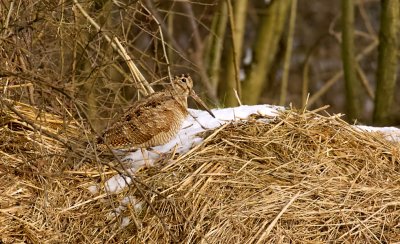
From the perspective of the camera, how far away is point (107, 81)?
699cm

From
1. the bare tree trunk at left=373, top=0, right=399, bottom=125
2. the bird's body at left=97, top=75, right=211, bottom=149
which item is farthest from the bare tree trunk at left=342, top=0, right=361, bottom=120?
the bird's body at left=97, top=75, right=211, bottom=149

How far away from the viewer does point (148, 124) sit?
5.97 meters

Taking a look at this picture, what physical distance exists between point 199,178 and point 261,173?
1.28 feet

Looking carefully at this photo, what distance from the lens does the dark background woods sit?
602 cm

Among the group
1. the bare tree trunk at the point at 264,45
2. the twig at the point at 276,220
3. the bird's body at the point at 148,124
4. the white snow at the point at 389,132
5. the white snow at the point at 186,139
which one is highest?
the bird's body at the point at 148,124

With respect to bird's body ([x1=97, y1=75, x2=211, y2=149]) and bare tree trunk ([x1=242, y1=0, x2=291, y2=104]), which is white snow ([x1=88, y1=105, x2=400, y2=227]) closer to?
bird's body ([x1=97, y1=75, x2=211, y2=149])

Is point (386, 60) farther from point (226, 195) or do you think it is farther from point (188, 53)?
point (226, 195)

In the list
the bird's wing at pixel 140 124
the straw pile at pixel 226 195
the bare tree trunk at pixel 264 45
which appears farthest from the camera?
the bare tree trunk at pixel 264 45

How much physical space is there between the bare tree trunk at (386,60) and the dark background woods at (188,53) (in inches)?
0.5

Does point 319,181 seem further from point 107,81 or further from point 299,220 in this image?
point 107,81

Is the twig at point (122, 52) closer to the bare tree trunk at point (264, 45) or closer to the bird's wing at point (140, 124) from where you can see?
the bird's wing at point (140, 124)

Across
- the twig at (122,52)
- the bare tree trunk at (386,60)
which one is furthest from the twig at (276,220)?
the bare tree trunk at (386,60)

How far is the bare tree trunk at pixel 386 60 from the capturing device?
1054cm

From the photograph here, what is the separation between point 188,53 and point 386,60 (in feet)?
7.72
